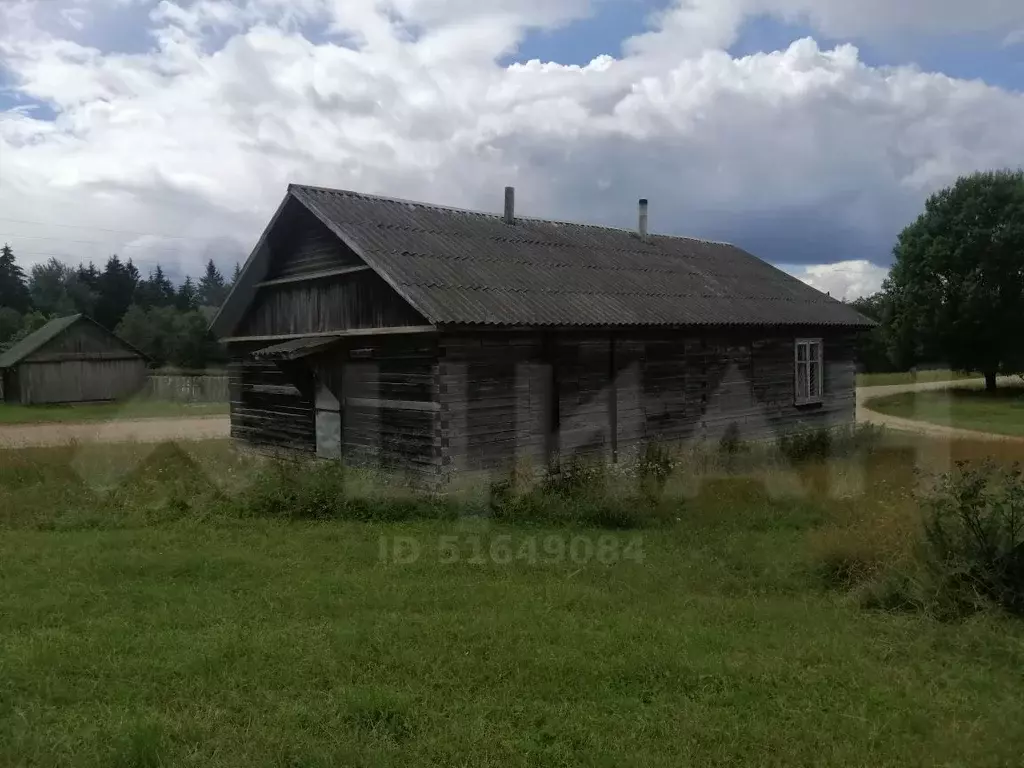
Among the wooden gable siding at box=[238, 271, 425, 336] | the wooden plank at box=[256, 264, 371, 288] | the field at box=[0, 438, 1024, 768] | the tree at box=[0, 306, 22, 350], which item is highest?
the tree at box=[0, 306, 22, 350]

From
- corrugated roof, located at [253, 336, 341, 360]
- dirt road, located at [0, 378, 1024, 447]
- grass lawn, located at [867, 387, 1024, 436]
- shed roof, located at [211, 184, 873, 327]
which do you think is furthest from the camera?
grass lawn, located at [867, 387, 1024, 436]

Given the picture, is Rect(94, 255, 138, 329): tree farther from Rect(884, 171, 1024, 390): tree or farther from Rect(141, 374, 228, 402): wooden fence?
Rect(884, 171, 1024, 390): tree

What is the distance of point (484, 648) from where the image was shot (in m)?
5.64

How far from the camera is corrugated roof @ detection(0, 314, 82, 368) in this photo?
33.2 metres

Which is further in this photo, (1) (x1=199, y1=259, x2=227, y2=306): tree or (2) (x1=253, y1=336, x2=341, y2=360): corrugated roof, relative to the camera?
(1) (x1=199, y1=259, x2=227, y2=306): tree

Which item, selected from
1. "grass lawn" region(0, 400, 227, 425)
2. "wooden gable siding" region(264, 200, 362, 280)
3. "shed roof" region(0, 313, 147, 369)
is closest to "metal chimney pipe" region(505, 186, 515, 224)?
"wooden gable siding" region(264, 200, 362, 280)

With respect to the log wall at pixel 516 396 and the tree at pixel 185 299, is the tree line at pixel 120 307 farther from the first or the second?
the log wall at pixel 516 396

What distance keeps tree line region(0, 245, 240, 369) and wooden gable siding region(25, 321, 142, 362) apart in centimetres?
540

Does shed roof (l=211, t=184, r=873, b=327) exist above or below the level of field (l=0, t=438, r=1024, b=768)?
above

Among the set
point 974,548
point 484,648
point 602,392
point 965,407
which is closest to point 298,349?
point 602,392

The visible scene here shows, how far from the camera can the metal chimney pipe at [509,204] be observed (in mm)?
16469

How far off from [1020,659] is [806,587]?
2.01 metres

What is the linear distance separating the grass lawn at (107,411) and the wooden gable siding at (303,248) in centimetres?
1614

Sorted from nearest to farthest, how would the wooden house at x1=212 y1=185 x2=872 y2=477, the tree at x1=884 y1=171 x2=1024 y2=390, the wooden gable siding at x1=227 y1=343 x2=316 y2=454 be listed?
the wooden house at x1=212 y1=185 x2=872 y2=477 → the wooden gable siding at x1=227 y1=343 x2=316 y2=454 → the tree at x1=884 y1=171 x2=1024 y2=390
